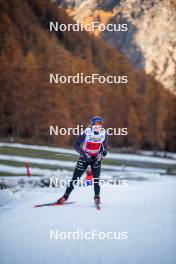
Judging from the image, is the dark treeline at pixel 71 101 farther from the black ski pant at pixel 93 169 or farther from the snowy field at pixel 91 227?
the black ski pant at pixel 93 169

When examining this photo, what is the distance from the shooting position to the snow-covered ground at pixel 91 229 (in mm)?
5000

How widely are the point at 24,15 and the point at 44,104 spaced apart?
4654cm

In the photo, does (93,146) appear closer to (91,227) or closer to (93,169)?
(93,169)

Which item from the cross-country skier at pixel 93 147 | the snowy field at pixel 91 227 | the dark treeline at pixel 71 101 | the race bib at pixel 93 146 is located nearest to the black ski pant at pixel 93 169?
the cross-country skier at pixel 93 147

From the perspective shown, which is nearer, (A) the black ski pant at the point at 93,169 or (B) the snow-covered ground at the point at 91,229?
(B) the snow-covered ground at the point at 91,229

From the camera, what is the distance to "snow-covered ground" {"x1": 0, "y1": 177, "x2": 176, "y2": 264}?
5.00 meters

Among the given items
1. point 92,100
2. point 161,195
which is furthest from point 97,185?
point 92,100

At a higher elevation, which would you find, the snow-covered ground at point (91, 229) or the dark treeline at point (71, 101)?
the dark treeline at point (71, 101)

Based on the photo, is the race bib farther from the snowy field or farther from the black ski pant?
the snowy field

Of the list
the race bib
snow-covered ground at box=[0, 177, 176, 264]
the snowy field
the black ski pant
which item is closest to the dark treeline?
the snowy field

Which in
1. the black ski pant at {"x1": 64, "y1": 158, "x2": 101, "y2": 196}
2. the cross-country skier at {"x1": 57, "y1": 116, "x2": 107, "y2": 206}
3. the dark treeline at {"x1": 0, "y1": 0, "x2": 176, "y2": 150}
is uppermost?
the dark treeline at {"x1": 0, "y1": 0, "x2": 176, "y2": 150}

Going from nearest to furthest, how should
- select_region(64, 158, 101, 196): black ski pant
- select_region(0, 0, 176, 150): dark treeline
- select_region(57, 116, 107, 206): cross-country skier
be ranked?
select_region(57, 116, 107, 206): cross-country skier
select_region(64, 158, 101, 196): black ski pant
select_region(0, 0, 176, 150): dark treeline

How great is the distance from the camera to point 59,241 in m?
5.61

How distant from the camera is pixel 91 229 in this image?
19.7 feet
